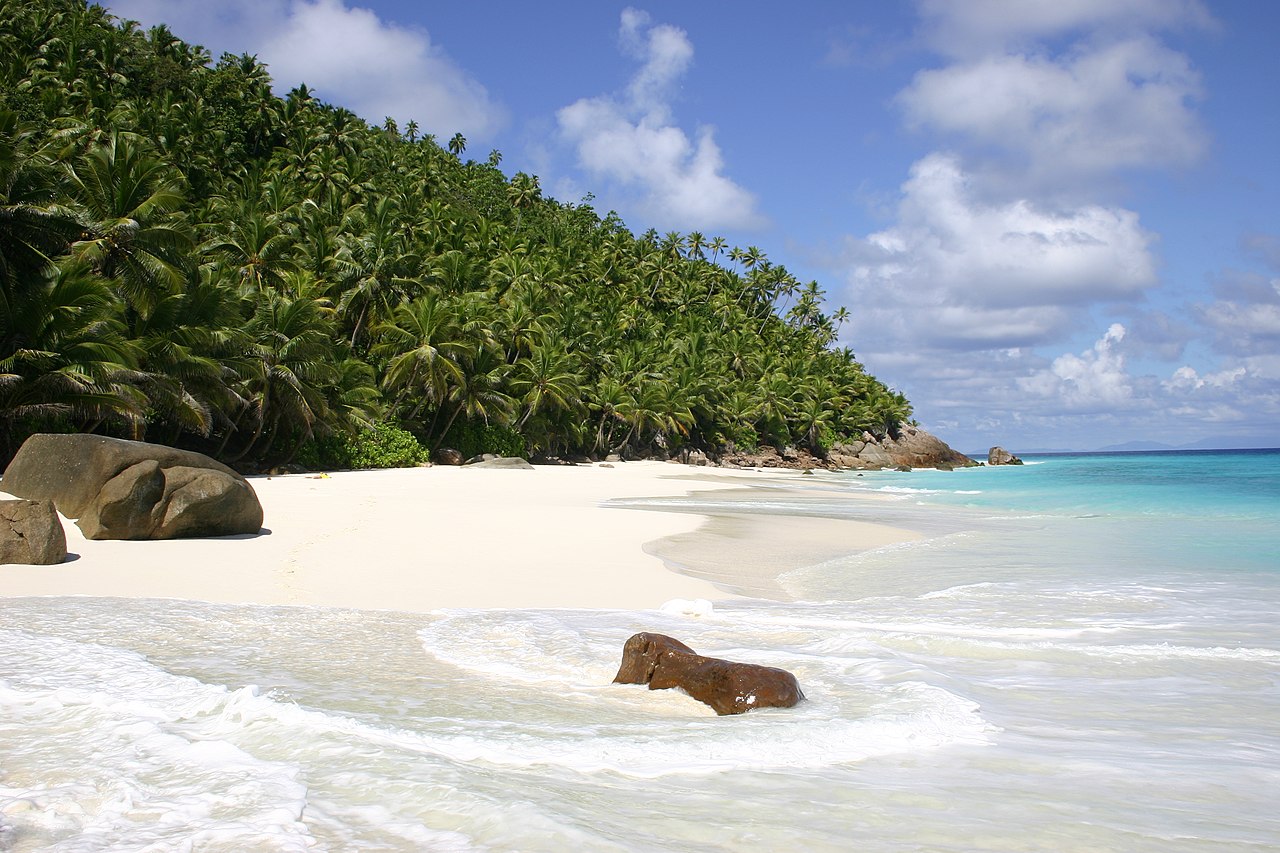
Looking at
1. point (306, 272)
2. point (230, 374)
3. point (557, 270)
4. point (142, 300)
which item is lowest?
point (230, 374)

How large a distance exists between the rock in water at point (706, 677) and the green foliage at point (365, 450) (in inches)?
1018

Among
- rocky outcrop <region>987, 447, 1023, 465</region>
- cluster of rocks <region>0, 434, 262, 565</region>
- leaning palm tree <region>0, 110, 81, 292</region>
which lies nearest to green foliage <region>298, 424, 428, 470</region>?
leaning palm tree <region>0, 110, 81, 292</region>

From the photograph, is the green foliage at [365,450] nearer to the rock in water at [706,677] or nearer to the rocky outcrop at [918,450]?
the rock in water at [706,677]

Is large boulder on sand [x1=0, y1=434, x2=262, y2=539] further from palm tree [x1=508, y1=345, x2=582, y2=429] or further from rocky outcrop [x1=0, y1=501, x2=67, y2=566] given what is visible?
palm tree [x1=508, y1=345, x2=582, y2=429]

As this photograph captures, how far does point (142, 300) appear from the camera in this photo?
21766 millimetres

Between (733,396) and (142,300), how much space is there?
4624 centimetres

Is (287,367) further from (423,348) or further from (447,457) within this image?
(447,457)

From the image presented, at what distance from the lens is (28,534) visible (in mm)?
7871

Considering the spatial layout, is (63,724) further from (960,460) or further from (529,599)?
(960,460)

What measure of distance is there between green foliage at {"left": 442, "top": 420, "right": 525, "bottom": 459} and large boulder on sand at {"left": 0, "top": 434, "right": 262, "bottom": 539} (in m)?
29.2

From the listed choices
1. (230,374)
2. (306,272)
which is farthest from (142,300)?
(306,272)

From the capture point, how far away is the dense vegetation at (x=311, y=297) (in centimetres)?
1834

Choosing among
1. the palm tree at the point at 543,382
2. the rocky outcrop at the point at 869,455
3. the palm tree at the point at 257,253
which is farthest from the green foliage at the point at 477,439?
the rocky outcrop at the point at 869,455

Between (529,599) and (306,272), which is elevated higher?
(306,272)
